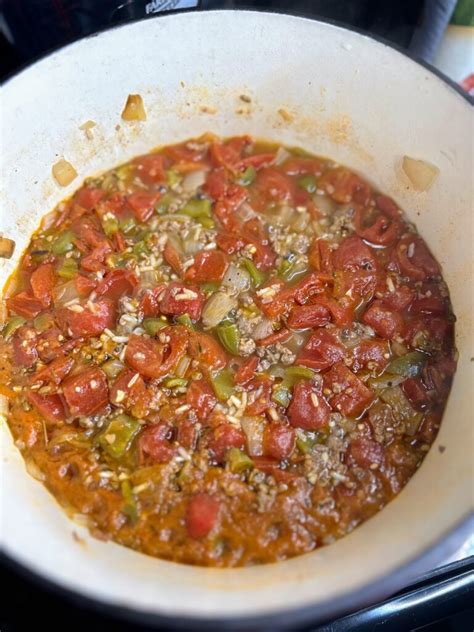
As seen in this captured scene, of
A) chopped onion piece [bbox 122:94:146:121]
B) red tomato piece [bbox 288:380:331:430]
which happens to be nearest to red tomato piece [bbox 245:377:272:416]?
red tomato piece [bbox 288:380:331:430]

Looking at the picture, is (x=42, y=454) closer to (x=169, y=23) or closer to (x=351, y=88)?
(x=169, y=23)

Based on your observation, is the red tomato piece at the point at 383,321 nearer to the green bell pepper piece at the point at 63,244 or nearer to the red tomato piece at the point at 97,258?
the red tomato piece at the point at 97,258

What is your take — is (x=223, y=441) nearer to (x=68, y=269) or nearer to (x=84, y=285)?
(x=84, y=285)

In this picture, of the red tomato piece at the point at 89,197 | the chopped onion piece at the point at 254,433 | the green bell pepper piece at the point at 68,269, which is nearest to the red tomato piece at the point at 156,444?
the chopped onion piece at the point at 254,433

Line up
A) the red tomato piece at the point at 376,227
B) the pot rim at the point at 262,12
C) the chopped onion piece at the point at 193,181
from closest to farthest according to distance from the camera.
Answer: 1. the pot rim at the point at 262,12
2. the red tomato piece at the point at 376,227
3. the chopped onion piece at the point at 193,181

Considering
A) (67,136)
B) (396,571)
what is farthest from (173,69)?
(396,571)

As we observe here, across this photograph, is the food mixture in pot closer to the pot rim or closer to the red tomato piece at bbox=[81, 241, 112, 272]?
the red tomato piece at bbox=[81, 241, 112, 272]
